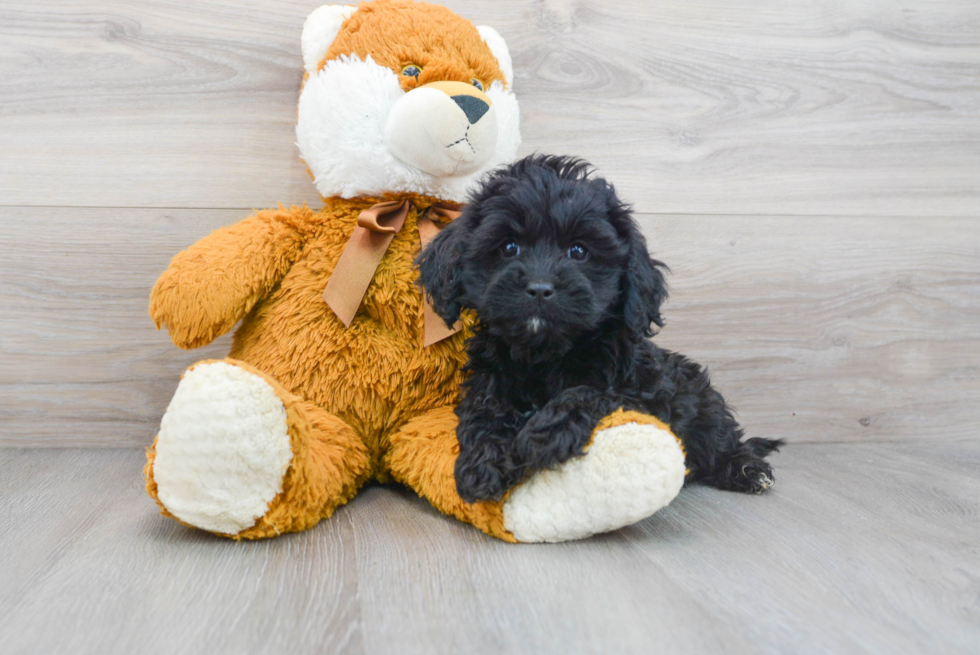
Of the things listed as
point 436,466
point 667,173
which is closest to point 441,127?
point 436,466

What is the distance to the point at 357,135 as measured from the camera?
1296 millimetres

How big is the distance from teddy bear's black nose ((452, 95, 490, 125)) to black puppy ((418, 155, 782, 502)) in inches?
6.5

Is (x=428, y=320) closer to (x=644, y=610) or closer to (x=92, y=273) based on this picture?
(x=644, y=610)

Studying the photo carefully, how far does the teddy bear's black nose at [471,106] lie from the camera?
1.26 m

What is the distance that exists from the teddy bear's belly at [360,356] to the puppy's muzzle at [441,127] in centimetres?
25

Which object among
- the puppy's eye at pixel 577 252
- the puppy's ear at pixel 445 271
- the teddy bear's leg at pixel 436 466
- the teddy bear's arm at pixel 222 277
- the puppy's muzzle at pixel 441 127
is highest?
the puppy's muzzle at pixel 441 127

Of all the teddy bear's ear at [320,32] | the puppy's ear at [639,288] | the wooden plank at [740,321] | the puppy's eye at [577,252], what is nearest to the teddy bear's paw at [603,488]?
the puppy's ear at [639,288]

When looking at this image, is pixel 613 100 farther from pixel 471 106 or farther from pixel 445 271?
pixel 445 271

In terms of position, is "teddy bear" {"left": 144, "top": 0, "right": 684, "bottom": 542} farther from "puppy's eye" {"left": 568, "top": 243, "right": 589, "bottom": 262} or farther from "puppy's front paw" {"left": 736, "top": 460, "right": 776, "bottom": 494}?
"puppy's front paw" {"left": 736, "top": 460, "right": 776, "bottom": 494}

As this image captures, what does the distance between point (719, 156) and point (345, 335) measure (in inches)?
41.2

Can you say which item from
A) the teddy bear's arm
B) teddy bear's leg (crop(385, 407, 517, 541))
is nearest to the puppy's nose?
teddy bear's leg (crop(385, 407, 517, 541))

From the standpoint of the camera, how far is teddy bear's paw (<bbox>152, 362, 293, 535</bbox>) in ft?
3.24

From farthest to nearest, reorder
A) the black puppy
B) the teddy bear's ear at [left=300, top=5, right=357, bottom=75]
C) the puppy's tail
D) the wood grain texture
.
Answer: the puppy's tail < the teddy bear's ear at [left=300, top=5, right=357, bottom=75] < the black puppy < the wood grain texture

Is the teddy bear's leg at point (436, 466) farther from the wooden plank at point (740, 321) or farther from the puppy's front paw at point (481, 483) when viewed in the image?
the wooden plank at point (740, 321)
